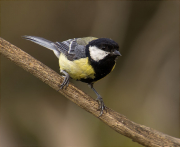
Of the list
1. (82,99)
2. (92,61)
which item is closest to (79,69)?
(92,61)

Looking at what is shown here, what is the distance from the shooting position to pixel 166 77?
12.3 feet

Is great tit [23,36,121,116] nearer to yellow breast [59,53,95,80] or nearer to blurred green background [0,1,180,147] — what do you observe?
yellow breast [59,53,95,80]

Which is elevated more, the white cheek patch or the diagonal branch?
the white cheek patch

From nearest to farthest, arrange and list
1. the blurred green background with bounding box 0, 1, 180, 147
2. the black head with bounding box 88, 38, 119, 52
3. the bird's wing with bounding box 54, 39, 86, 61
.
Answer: the black head with bounding box 88, 38, 119, 52, the bird's wing with bounding box 54, 39, 86, 61, the blurred green background with bounding box 0, 1, 180, 147

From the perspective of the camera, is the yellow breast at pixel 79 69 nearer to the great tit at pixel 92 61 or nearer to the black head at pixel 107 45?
the great tit at pixel 92 61

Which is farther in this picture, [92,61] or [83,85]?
[83,85]

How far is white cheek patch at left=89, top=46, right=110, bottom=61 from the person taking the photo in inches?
76.1

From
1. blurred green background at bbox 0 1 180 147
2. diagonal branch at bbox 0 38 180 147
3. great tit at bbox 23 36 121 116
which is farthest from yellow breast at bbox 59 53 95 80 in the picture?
blurred green background at bbox 0 1 180 147

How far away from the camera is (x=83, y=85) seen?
3914 mm

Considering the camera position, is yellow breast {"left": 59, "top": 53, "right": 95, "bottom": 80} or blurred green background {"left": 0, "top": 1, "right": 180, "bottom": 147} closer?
yellow breast {"left": 59, "top": 53, "right": 95, "bottom": 80}

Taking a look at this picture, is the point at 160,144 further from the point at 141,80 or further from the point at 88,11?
the point at 88,11

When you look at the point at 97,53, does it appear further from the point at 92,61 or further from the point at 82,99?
the point at 82,99

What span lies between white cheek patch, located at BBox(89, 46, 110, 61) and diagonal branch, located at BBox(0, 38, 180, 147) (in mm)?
354

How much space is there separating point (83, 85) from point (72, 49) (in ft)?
5.75
